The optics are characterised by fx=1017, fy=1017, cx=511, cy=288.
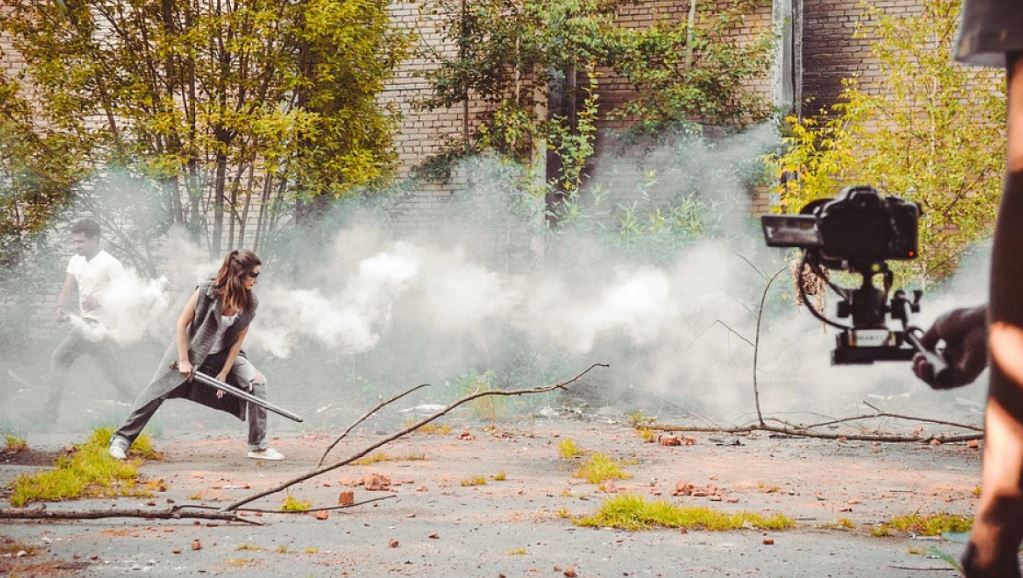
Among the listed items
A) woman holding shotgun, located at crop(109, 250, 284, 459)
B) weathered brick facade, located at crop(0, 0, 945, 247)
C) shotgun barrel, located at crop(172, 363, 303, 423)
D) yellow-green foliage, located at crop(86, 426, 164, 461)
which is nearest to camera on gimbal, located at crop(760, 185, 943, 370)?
woman holding shotgun, located at crop(109, 250, 284, 459)

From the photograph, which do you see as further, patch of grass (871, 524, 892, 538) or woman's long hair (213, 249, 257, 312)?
woman's long hair (213, 249, 257, 312)

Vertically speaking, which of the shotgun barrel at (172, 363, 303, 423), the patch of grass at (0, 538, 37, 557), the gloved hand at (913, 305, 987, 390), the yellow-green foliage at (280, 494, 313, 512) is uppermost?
the gloved hand at (913, 305, 987, 390)

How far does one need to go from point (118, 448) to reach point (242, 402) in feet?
3.47

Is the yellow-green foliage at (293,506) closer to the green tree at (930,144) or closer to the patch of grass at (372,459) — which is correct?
the patch of grass at (372,459)

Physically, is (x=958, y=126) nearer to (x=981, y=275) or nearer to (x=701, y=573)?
Answer: (x=981, y=275)

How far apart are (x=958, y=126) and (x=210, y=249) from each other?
945 cm

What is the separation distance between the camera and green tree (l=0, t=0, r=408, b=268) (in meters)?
12.3

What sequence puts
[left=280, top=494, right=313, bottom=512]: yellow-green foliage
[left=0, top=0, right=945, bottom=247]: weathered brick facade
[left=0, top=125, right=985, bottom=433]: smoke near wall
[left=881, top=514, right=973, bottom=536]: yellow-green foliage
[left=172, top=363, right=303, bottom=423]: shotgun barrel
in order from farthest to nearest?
[left=0, top=0, right=945, bottom=247]: weathered brick facade → [left=0, top=125, right=985, bottom=433]: smoke near wall → [left=172, top=363, right=303, bottom=423]: shotgun barrel → [left=280, top=494, right=313, bottom=512]: yellow-green foliage → [left=881, top=514, right=973, bottom=536]: yellow-green foliage

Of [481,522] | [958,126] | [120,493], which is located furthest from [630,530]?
[958,126]

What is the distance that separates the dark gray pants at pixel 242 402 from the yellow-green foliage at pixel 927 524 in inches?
203

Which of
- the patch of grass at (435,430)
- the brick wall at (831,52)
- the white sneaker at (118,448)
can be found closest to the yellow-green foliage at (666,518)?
the white sneaker at (118,448)

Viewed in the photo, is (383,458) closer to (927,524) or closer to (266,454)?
(266,454)

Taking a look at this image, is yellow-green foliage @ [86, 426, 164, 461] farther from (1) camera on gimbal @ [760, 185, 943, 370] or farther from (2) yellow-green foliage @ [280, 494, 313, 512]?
(1) camera on gimbal @ [760, 185, 943, 370]

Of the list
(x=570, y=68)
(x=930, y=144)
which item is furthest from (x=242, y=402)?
(x=930, y=144)
